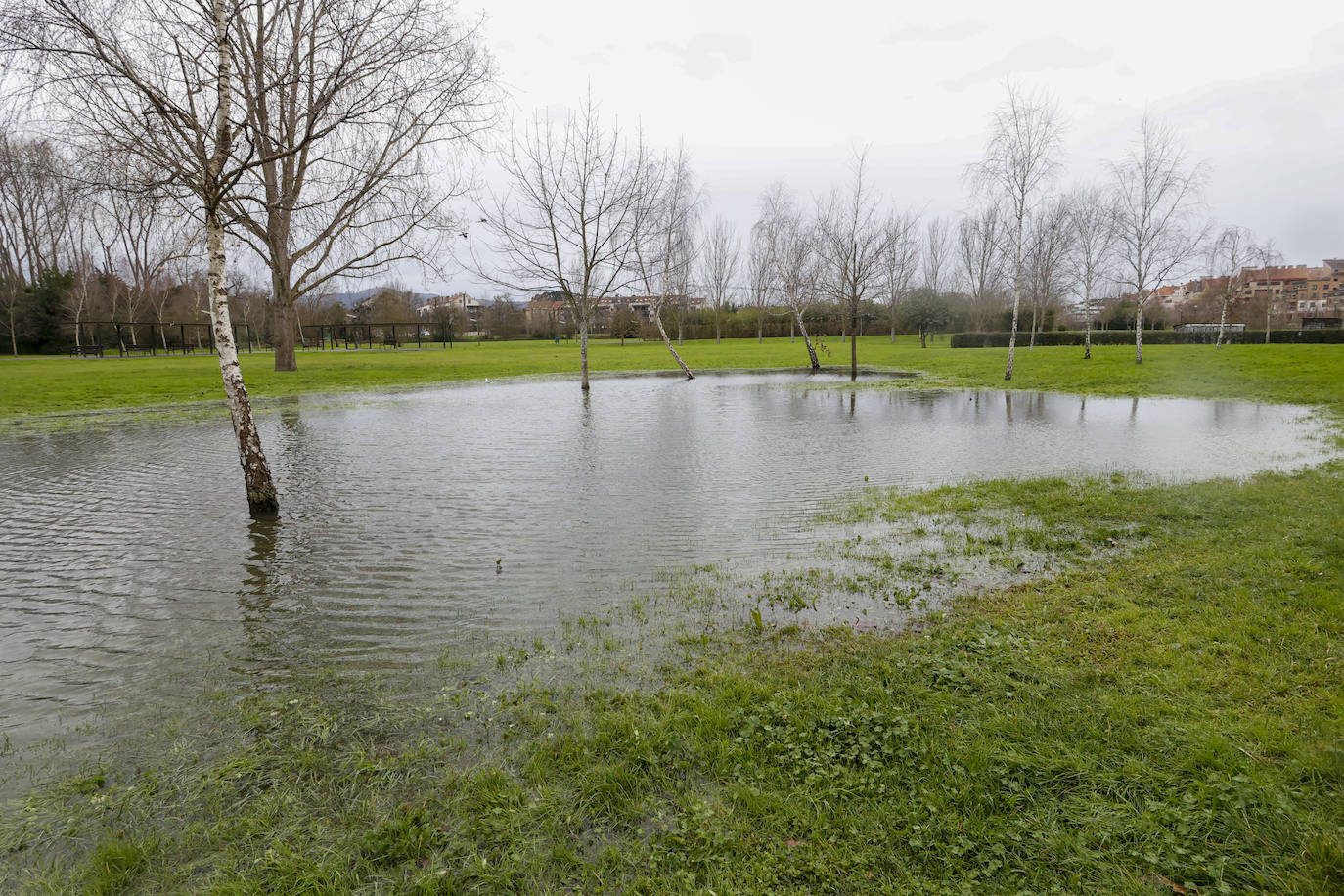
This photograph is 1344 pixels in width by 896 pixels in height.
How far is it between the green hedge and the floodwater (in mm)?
33115

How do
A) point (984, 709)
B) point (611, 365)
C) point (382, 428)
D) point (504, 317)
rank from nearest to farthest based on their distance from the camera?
point (984, 709)
point (382, 428)
point (611, 365)
point (504, 317)

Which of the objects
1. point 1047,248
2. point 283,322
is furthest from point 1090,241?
point 283,322

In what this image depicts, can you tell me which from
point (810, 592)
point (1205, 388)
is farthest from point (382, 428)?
point (1205, 388)

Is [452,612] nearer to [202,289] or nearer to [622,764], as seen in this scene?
[622,764]

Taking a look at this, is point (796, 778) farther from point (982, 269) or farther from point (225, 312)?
point (982, 269)

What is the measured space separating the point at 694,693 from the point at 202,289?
75.0m

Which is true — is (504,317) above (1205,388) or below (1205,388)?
above

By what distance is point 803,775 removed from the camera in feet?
10.3

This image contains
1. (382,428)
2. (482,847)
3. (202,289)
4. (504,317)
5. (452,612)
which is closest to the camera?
(482,847)

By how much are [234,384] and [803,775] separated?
7.47m

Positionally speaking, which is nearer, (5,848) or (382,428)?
(5,848)

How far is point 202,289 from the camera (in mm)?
62344

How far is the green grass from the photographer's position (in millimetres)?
2592

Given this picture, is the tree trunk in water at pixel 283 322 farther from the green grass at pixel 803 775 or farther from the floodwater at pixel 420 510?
the green grass at pixel 803 775
